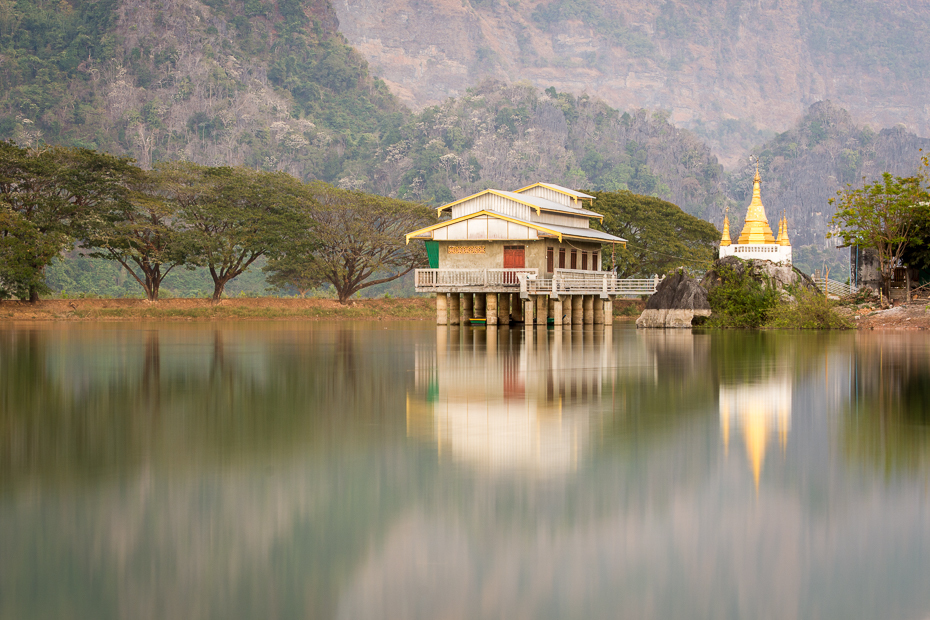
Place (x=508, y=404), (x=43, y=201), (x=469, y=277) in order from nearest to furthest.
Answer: (x=508, y=404) < (x=469, y=277) < (x=43, y=201)

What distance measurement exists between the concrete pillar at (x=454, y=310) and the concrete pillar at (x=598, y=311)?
271 inches

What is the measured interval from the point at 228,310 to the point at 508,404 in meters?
50.8

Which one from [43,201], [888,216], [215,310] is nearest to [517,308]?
[888,216]

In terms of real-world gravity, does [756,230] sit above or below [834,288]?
above

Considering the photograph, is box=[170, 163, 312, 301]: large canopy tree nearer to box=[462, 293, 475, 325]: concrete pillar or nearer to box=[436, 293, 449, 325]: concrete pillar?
box=[462, 293, 475, 325]: concrete pillar

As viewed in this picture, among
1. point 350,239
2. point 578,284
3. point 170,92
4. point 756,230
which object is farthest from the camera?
point 170,92

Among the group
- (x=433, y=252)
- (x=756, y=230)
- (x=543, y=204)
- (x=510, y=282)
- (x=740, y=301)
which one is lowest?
(x=740, y=301)

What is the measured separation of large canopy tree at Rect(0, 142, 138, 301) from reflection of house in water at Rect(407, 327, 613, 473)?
3651 centimetres

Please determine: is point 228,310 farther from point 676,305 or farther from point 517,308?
point 676,305

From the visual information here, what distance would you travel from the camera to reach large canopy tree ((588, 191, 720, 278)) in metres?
65.8

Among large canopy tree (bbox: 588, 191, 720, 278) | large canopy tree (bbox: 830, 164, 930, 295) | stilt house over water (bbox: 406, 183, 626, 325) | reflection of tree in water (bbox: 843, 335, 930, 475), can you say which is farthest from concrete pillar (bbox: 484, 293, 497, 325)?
large canopy tree (bbox: 588, 191, 720, 278)

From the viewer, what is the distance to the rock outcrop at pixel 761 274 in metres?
45.6

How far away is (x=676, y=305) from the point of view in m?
45.2

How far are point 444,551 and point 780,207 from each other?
191206mm
